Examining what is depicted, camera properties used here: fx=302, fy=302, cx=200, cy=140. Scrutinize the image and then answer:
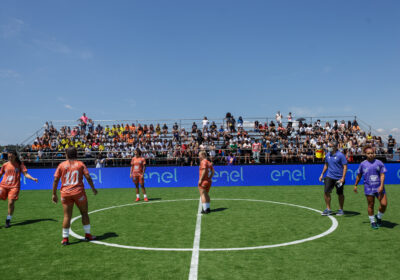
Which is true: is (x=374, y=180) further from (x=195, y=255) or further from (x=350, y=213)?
(x=195, y=255)

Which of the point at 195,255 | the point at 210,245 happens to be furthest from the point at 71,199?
the point at 210,245

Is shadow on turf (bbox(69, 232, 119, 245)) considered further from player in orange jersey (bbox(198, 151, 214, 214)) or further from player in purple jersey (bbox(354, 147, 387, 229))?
player in purple jersey (bbox(354, 147, 387, 229))

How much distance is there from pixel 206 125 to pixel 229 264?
23.6 meters

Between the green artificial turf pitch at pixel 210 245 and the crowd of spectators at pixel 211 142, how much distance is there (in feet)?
41.7

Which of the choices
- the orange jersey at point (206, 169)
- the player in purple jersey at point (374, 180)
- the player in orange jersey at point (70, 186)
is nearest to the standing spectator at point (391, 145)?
the player in purple jersey at point (374, 180)

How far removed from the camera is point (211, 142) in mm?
26828

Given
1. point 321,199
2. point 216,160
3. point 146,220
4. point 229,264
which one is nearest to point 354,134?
point 216,160

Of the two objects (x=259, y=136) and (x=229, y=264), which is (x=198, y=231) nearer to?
(x=229, y=264)

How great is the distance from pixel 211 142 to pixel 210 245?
787 inches

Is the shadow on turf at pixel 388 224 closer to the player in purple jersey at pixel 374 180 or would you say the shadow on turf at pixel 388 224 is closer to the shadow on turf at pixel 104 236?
the player in purple jersey at pixel 374 180

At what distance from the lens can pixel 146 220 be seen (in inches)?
381

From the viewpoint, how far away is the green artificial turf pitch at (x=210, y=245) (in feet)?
17.9

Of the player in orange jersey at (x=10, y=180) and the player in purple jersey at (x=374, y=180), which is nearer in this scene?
the player in purple jersey at (x=374, y=180)

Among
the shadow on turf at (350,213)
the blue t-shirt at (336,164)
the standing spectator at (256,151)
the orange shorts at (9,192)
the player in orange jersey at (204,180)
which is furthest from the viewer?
the standing spectator at (256,151)
